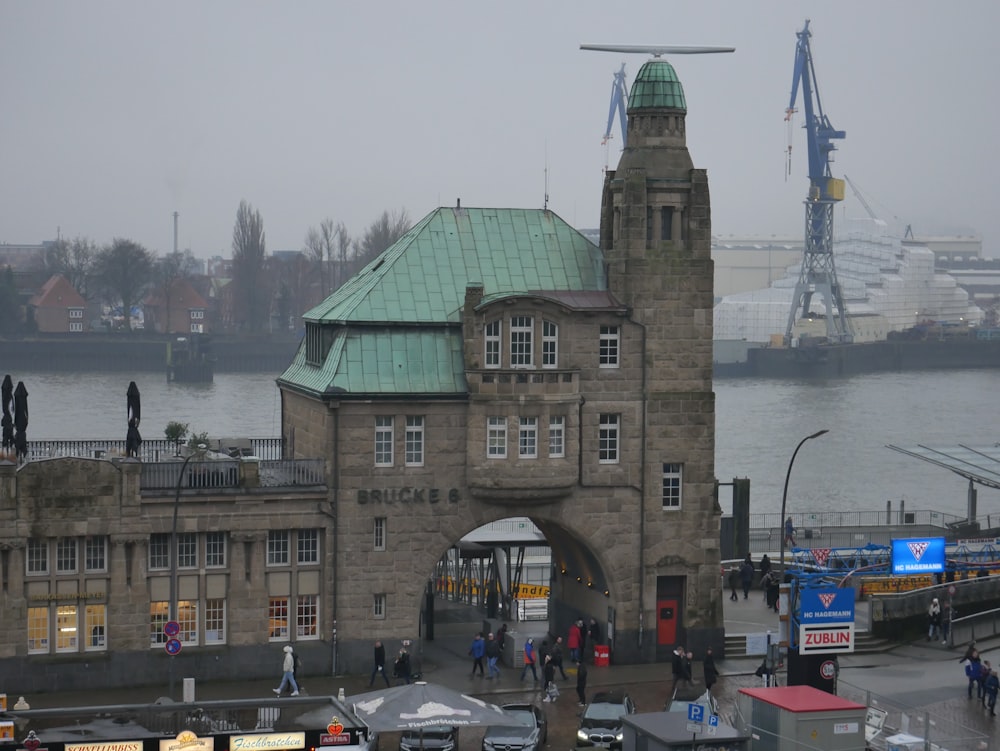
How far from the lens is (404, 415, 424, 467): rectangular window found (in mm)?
50750

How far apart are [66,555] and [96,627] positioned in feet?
7.09

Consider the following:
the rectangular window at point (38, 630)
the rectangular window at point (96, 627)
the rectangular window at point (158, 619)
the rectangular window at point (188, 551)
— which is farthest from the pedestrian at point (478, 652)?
the rectangular window at point (38, 630)

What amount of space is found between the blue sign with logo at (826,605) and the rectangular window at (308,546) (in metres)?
14.1

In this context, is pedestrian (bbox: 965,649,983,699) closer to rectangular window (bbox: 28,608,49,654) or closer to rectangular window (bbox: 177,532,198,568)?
rectangular window (bbox: 177,532,198,568)

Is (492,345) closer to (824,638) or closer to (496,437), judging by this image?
(496,437)

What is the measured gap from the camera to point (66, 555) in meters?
47.6

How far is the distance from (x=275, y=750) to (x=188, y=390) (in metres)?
164

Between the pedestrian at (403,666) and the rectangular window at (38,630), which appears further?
the pedestrian at (403,666)

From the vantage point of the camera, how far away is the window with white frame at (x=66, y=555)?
47469 millimetres

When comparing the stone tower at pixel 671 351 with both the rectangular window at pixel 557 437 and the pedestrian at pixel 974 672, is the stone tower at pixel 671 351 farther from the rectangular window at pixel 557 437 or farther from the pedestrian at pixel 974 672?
the pedestrian at pixel 974 672

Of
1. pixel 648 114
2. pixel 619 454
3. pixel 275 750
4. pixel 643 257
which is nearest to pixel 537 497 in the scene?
pixel 619 454

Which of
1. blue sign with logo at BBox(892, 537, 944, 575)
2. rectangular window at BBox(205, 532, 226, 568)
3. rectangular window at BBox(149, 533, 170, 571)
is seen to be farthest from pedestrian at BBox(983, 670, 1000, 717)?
rectangular window at BBox(149, 533, 170, 571)

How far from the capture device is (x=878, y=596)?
184ft

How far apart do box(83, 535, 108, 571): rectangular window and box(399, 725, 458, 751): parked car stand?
1118 centimetres
